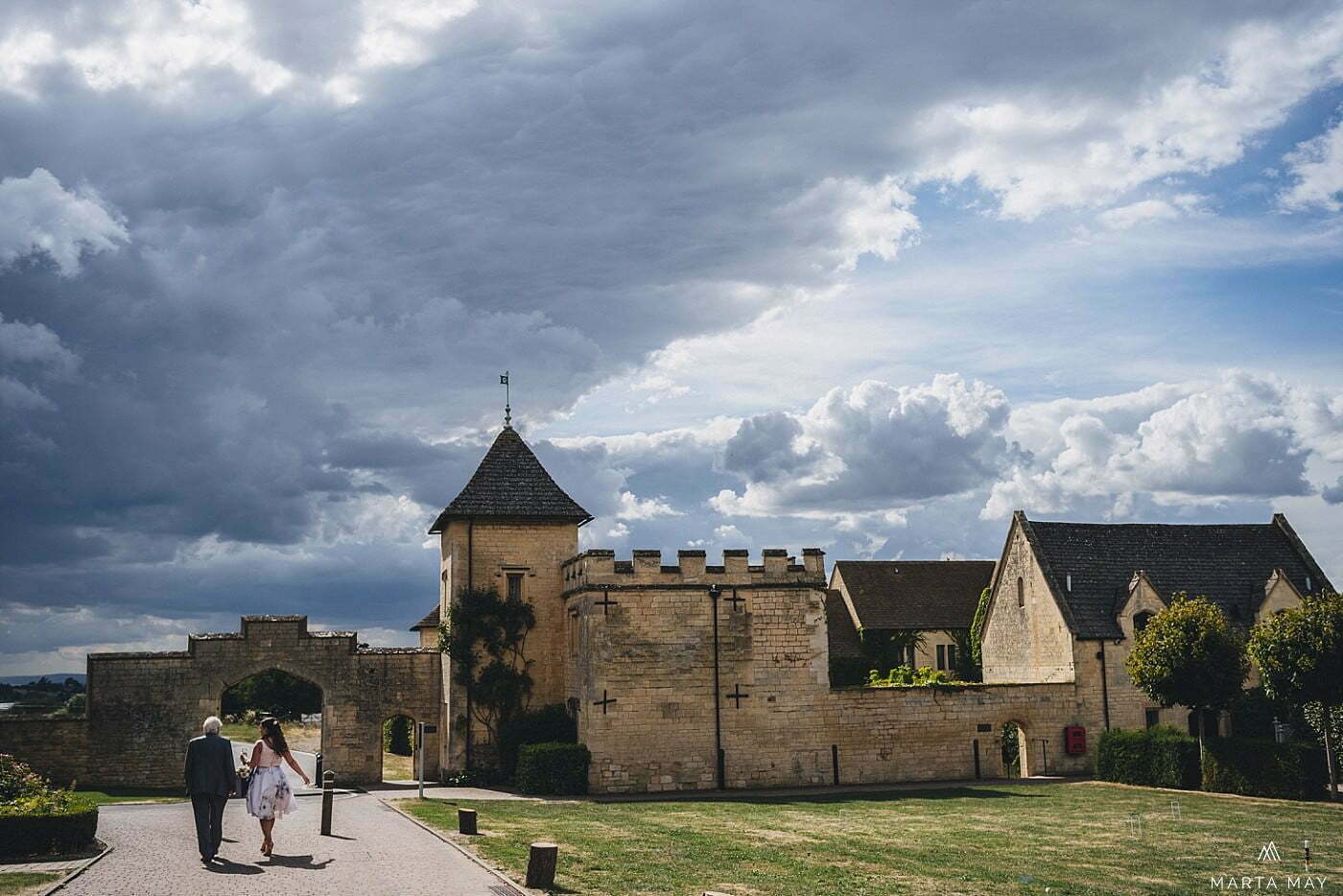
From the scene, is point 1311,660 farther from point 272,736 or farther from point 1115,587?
point 272,736

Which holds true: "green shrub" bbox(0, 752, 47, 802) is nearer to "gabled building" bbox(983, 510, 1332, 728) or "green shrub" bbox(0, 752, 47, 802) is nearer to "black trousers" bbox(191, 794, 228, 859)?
"black trousers" bbox(191, 794, 228, 859)

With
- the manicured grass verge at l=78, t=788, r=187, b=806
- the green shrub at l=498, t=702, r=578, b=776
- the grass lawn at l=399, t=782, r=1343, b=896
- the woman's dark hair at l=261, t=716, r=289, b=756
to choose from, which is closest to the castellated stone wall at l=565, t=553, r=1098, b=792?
the green shrub at l=498, t=702, r=578, b=776

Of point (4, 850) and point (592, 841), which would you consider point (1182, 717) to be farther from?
point (4, 850)

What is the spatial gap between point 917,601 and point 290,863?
44820 mm

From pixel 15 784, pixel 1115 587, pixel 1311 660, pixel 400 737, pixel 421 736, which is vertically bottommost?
pixel 400 737

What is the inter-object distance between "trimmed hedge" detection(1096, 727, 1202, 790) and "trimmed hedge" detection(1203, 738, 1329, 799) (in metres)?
0.89

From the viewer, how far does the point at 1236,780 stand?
1231 inches

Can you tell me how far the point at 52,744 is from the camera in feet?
105

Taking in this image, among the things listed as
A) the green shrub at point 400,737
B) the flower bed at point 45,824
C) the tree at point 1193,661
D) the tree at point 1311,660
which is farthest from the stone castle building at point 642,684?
the flower bed at point 45,824

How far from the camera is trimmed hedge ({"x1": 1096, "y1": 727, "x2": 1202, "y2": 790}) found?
3256 cm

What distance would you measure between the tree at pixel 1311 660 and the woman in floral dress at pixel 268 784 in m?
26.3

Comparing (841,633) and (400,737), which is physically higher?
(841,633)

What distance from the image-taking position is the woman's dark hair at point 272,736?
1658 cm

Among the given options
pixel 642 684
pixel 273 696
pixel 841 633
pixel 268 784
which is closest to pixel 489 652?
pixel 642 684
